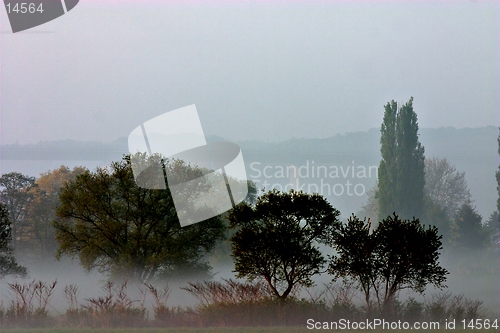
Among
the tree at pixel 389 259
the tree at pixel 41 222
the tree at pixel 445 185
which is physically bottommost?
the tree at pixel 389 259

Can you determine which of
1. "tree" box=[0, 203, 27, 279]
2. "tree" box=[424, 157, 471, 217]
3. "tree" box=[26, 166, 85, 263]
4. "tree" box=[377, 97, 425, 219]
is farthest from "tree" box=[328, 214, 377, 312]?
"tree" box=[424, 157, 471, 217]

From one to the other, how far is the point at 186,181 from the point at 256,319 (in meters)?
9.89

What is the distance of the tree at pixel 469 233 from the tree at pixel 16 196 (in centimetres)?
2800

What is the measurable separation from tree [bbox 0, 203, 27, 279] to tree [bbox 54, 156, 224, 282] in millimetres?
1737

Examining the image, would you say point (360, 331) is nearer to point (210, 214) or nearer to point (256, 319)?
point (256, 319)

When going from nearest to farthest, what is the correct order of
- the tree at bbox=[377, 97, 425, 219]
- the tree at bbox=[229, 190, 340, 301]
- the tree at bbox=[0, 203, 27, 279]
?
the tree at bbox=[229, 190, 340, 301]
the tree at bbox=[0, 203, 27, 279]
the tree at bbox=[377, 97, 425, 219]

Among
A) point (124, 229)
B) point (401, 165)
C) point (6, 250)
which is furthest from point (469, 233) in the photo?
point (6, 250)

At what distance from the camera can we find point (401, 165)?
129ft

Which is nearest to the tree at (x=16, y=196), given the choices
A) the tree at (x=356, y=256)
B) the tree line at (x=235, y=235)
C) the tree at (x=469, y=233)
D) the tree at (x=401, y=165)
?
the tree line at (x=235, y=235)

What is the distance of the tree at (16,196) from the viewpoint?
3038 centimetres

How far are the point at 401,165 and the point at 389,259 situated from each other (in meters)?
25.1

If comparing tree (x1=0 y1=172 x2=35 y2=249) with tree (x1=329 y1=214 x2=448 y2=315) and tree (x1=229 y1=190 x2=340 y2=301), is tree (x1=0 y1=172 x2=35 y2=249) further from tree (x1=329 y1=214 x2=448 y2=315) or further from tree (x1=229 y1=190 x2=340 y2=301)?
tree (x1=329 y1=214 x2=448 y2=315)

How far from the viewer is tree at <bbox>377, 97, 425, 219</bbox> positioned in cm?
3859

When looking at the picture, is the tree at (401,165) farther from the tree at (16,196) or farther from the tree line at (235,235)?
the tree at (16,196)
